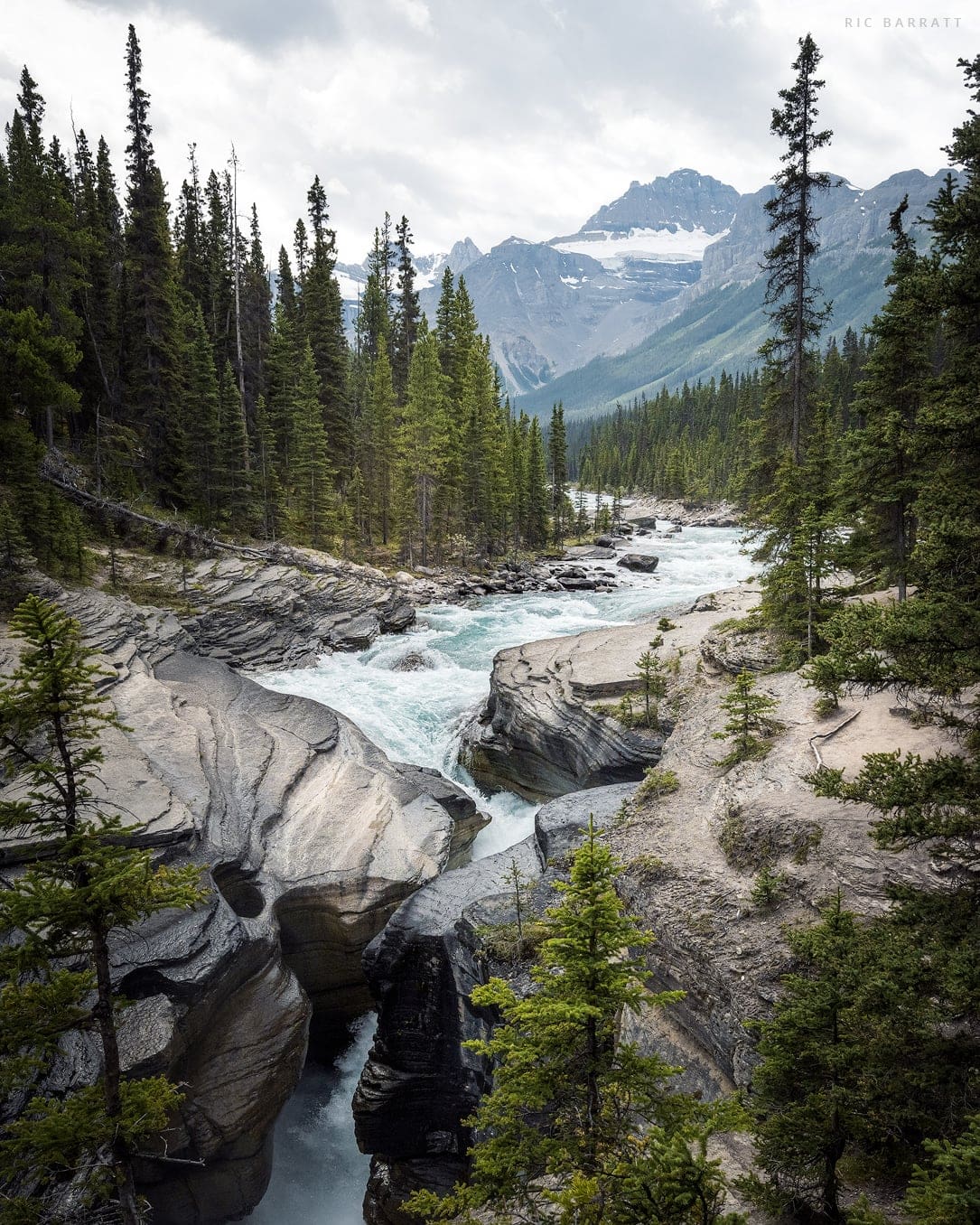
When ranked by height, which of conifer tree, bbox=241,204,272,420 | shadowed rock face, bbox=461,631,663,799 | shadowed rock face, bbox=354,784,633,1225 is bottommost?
shadowed rock face, bbox=354,784,633,1225

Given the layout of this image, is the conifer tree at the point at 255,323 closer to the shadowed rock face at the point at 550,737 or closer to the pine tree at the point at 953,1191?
the shadowed rock face at the point at 550,737

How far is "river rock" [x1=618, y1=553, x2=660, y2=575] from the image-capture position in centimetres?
5178

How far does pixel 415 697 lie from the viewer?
24.9 m

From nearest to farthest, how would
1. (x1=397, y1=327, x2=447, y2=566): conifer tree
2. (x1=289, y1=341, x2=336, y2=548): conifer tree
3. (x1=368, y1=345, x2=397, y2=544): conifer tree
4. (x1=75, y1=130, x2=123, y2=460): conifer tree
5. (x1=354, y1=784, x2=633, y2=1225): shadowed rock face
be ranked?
(x1=354, y1=784, x2=633, y2=1225): shadowed rock face → (x1=75, y1=130, x2=123, y2=460): conifer tree → (x1=289, y1=341, x2=336, y2=548): conifer tree → (x1=397, y1=327, x2=447, y2=566): conifer tree → (x1=368, y1=345, x2=397, y2=544): conifer tree

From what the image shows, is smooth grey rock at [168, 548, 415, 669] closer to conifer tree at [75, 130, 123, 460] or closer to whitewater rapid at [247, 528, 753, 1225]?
whitewater rapid at [247, 528, 753, 1225]

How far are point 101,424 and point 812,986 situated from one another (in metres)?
38.0

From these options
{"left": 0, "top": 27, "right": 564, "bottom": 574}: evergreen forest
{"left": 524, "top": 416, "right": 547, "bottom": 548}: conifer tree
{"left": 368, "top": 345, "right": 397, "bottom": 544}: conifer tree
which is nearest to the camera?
{"left": 0, "top": 27, "right": 564, "bottom": 574}: evergreen forest

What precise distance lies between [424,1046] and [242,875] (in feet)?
15.7

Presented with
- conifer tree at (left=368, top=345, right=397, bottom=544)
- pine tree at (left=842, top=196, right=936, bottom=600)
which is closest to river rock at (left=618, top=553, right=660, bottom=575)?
conifer tree at (left=368, top=345, right=397, bottom=544)

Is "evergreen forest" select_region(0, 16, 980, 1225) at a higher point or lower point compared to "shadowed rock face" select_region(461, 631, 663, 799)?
higher

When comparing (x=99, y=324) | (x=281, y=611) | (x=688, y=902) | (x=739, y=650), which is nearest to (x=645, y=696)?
(x=739, y=650)

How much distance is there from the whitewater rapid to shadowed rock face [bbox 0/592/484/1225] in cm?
95

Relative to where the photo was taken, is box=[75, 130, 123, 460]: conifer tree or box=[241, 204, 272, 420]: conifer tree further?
box=[241, 204, 272, 420]: conifer tree

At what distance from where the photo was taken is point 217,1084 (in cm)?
1072
